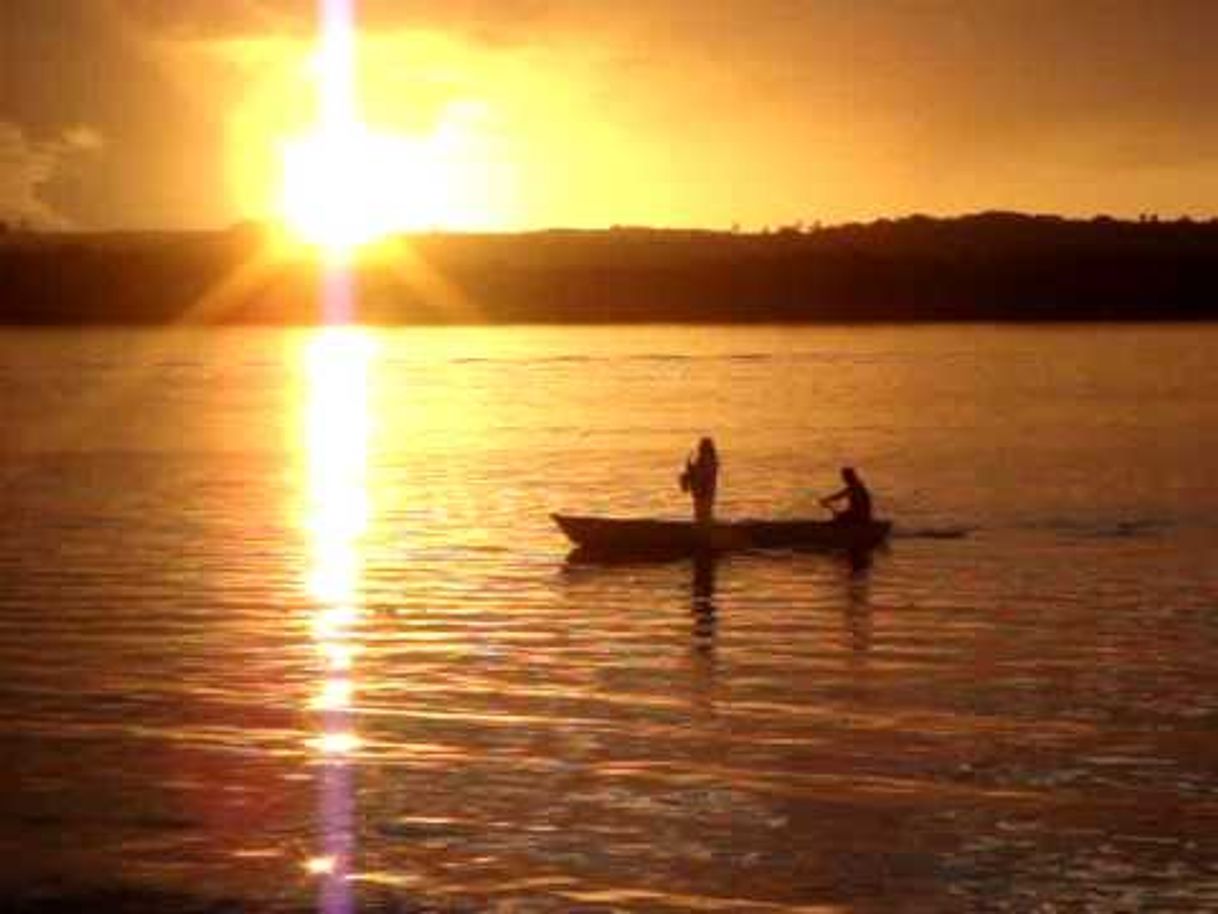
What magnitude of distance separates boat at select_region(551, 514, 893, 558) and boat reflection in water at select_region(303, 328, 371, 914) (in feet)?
14.2

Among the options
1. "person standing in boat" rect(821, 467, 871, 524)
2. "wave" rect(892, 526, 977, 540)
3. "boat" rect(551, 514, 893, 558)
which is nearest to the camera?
"boat" rect(551, 514, 893, 558)

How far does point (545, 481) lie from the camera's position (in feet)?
209

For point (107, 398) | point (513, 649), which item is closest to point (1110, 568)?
point (513, 649)

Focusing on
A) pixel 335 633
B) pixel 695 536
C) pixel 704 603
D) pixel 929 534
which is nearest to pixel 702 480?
pixel 695 536

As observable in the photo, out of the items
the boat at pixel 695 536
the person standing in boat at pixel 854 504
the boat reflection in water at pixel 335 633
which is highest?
the person standing in boat at pixel 854 504

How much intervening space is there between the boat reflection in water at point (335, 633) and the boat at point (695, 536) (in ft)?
14.2

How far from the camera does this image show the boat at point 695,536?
40.2 m

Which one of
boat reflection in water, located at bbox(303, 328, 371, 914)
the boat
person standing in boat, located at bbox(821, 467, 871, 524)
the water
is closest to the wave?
the water

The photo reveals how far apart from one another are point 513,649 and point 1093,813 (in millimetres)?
11396

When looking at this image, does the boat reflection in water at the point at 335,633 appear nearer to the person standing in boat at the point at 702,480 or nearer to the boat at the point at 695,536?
the boat at the point at 695,536

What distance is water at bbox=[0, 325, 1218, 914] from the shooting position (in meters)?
18.0

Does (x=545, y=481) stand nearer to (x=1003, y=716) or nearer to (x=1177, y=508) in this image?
(x=1177, y=508)

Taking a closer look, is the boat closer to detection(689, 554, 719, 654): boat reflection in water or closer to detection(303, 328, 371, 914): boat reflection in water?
detection(689, 554, 719, 654): boat reflection in water

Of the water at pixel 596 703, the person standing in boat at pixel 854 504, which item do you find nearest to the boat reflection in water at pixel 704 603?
the water at pixel 596 703
